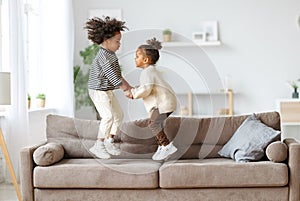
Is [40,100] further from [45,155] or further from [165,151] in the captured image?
[165,151]

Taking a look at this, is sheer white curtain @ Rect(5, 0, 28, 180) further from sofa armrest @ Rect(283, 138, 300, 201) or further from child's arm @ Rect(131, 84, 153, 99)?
sofa armrest @ Rect(283, 138, 300, 201)

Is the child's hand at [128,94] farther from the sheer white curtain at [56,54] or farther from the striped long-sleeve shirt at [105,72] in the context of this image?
the sheer white curtain at [56,54]

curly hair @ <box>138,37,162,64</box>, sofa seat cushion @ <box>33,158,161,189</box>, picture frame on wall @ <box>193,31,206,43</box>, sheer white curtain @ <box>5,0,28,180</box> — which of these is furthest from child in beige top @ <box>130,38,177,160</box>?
picture frame on wall @ <box>193,31,206,43</box>

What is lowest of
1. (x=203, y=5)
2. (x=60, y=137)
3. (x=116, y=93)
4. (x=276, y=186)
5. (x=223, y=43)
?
(x=276, y=186)

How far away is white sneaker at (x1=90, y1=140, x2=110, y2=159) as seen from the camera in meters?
3.93

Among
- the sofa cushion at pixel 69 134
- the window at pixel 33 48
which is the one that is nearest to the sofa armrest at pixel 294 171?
the sofa cushion at pixel 69 134

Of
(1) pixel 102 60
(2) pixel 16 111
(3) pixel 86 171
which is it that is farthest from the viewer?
(2) pixel 16 111

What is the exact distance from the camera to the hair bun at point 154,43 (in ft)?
12.3

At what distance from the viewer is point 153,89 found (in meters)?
3.79

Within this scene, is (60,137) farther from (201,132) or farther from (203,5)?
(203,5)

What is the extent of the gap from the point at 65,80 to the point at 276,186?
3762mm

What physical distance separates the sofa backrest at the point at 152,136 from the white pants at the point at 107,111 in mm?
Result: 74

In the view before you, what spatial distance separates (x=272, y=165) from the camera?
395 cm

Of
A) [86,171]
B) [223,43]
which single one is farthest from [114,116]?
[223,43]
